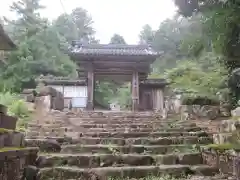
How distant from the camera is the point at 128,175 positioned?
16.5ft

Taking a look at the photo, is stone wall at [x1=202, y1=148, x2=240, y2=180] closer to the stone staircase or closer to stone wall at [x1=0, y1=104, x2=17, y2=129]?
the stone staircase

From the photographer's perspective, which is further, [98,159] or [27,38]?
[27,38]

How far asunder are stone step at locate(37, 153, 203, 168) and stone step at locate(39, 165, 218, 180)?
41cm

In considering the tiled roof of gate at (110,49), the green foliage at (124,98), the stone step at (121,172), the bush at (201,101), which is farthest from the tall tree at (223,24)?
the green foliage at (124,98)

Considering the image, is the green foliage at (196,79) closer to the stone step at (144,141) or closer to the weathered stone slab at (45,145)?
the stone step at (144,141)

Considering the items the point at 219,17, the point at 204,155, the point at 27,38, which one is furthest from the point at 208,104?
the point at 27,38

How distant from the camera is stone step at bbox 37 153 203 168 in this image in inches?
216

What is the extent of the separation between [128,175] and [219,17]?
3034 mm

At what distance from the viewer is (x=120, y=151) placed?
6.24 m

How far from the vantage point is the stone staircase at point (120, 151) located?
16.5 ft

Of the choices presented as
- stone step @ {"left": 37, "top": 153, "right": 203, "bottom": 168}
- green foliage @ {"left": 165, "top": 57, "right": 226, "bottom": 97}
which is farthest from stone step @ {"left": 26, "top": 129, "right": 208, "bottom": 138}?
green foliage @ {"left": 165, "top": 57, "right": 226, "bottom": 97}

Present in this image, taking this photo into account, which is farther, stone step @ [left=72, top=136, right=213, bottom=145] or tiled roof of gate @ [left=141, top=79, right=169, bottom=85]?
tiled roof of gate @ [left=141, top=79, right=169, bottom=85]

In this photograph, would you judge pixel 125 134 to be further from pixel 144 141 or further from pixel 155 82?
pixel 155 82

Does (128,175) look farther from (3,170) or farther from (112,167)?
(3,170)
